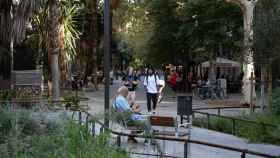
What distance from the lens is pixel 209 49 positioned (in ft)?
134

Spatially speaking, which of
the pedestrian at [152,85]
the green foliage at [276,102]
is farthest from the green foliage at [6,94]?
the green foliage at [276,102]

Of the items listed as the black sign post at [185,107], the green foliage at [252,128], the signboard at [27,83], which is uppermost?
the signboard at [27,83]

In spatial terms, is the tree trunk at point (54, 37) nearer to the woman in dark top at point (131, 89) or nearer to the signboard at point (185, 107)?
the woman in dark top at point (131, 89)

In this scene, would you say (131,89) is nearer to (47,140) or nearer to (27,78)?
(27,78)

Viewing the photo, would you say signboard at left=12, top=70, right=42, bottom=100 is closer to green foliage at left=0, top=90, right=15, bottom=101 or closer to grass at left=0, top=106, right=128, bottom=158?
green foliage at left=0, top=90, right=15, bottom=101

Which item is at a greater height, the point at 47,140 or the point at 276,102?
the point at 47,140

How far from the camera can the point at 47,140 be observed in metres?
6.70

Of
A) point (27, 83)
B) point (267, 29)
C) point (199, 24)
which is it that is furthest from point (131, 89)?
point (199, 24)

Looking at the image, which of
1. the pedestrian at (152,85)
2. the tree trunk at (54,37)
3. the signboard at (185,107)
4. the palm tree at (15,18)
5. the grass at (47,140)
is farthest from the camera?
the tree trunk at (54,37)

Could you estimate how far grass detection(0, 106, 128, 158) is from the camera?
21.0ft

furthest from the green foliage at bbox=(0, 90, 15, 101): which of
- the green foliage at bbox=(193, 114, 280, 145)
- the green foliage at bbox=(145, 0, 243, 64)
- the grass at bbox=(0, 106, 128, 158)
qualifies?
the green foliage at bbox=(145, 0, 243, 64)

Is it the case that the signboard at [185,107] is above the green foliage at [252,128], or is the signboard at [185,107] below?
above

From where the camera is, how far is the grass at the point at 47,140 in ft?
21.0

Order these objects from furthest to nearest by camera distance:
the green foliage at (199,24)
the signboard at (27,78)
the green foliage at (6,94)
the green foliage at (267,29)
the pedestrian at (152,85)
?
the green foliage at (199,24)
the signboard at (27,78)
the pedestrian at (152,85)
the green foliage at (6,94)
the green foliage at (267,29)
